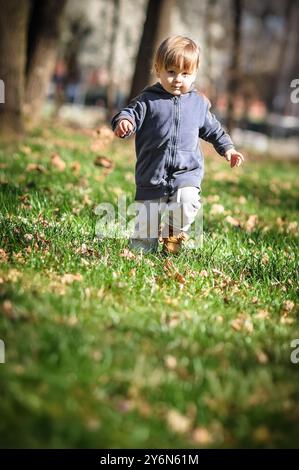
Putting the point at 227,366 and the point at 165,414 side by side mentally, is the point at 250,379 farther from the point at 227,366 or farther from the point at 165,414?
the point at 165,414

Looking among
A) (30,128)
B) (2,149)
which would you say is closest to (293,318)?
(2,149)

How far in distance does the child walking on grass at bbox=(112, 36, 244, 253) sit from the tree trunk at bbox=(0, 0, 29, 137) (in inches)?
204

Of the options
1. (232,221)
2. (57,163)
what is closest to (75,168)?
(57,163)

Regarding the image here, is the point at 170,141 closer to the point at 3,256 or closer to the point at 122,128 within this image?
the point at 122,128

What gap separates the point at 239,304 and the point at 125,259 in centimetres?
82

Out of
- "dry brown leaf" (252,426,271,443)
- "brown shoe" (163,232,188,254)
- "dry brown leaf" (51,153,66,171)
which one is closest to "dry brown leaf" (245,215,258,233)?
"brown shoe" (163,232,188,254)

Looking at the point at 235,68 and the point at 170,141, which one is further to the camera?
the point at 235,68

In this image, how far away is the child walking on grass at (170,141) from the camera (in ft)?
13.4

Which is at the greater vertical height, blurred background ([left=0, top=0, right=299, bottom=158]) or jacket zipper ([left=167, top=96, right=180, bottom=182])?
blurred background ([left=0, top=0, right=299, bottom=158])

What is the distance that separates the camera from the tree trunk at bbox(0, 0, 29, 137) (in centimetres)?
876

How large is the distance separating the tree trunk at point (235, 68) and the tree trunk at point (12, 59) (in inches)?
424

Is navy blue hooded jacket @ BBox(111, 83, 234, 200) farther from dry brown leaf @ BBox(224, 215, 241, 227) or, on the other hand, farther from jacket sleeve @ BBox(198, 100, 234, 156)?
dry brown leaf @ BBox(224, 215, 241, 227)

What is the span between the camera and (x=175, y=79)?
4.11 meters

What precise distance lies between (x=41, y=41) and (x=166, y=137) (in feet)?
28.1
